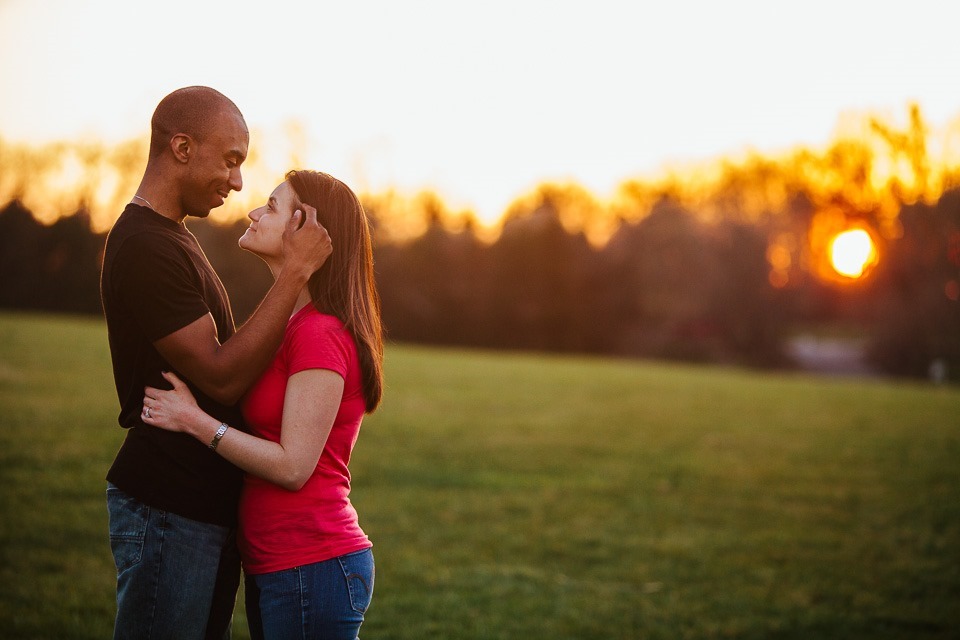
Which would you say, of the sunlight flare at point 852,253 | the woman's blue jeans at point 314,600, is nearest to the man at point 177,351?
the woman's blue jeans at point 314,600

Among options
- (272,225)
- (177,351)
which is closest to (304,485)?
(177,351)

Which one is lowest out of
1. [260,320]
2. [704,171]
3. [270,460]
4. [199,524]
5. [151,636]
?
[151,636]

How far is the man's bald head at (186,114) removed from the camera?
269 cm

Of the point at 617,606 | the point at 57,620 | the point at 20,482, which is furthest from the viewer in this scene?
the point at 20,482

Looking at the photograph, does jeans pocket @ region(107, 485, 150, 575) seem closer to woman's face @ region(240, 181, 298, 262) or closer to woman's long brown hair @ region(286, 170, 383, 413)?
woman's long brown hair @ region(286, 170, 383, 413)

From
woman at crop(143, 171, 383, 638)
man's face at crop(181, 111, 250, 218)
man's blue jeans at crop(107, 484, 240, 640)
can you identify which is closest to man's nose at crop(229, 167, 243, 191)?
man's face at crop(181, 111, 250, 218)

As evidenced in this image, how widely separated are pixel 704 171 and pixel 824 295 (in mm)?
18987

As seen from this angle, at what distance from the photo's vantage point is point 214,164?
2.75m

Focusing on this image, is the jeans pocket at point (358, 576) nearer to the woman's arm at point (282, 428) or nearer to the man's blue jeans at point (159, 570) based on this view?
the woman's arm at point (282, 428)

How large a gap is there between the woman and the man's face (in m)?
0.15

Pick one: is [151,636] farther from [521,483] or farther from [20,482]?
[521,483]

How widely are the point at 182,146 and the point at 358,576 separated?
1.47 m

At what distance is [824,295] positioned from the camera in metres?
48.4

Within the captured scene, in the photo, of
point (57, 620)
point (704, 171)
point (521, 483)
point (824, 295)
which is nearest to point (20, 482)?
point (57, 620)
